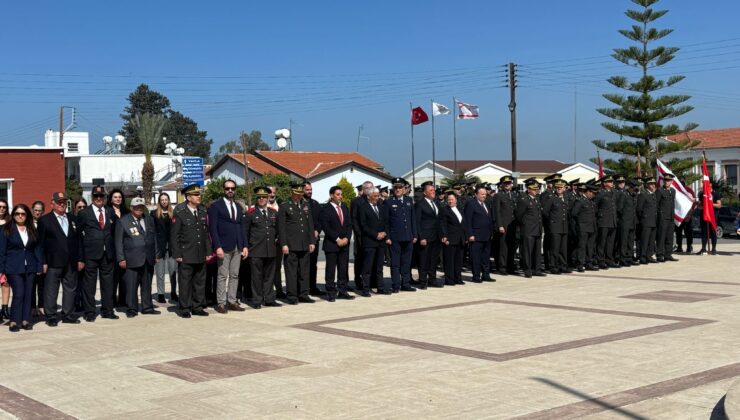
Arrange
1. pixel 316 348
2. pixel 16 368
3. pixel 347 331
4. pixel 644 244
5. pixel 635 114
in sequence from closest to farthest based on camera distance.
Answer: pixel 16 368
pixel 316 348
pixel 347 331
pixel 644 244
pixel 635 114

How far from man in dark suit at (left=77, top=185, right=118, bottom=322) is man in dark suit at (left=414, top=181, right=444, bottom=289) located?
520cm

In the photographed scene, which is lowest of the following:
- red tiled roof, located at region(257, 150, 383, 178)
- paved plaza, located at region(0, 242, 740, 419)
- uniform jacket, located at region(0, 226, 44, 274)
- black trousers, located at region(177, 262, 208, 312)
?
paved plaza, located at region(0, 242, 740, 419)

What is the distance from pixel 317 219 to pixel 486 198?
3.83 m

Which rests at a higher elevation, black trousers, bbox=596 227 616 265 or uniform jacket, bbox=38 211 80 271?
uniform jacket, bbox=38 211 80 271

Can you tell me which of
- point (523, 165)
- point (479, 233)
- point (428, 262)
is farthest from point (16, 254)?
point (523, 165)

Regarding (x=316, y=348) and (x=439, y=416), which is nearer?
(x=439, y=416)

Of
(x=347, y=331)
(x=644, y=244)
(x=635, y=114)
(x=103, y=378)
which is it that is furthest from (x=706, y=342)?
(x=635, y=114)

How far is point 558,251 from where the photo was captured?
17.3 meters

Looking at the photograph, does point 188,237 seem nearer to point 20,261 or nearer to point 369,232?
point 20,261

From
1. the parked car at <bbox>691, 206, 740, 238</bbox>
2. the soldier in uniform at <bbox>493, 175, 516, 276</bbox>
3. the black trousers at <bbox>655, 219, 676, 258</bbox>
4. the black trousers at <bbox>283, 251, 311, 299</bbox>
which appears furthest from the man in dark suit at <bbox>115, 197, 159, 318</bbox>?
the parked car at <bbox>691, 206, 740, 238</bbox>

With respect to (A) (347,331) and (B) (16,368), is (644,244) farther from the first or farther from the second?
(B) (16,368)

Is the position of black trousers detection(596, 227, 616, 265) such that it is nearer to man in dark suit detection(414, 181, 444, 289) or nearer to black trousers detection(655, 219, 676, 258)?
black trousers detection(655, 219, 676, 258)

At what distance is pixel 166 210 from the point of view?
45.0 feet

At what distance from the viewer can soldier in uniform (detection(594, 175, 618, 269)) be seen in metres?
18.0
